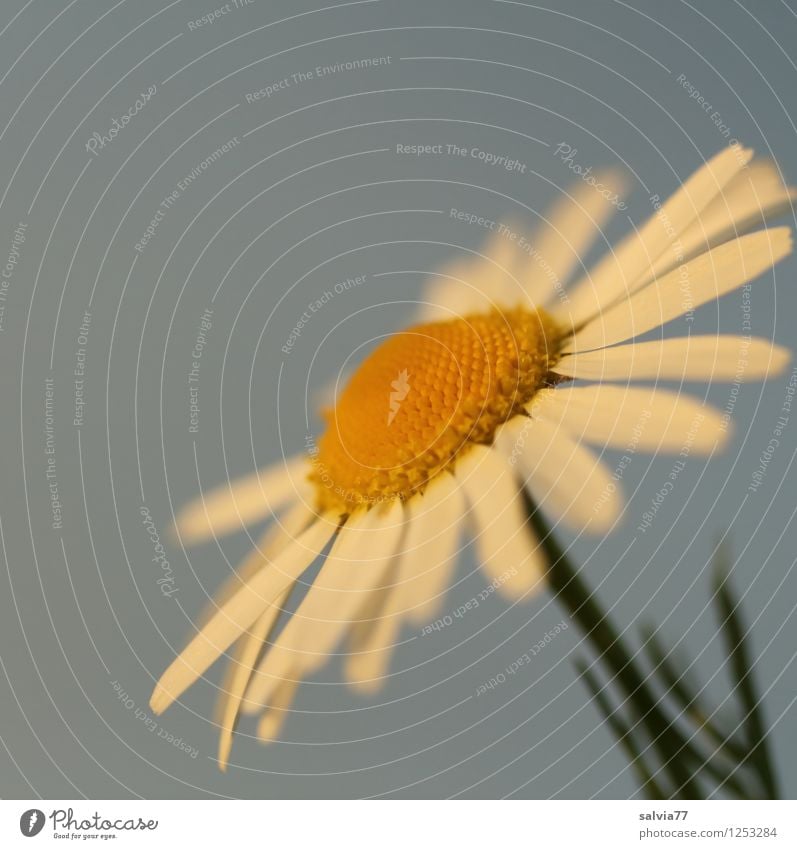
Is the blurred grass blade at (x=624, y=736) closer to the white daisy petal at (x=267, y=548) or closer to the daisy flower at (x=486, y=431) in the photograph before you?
the daisy flower at (x=486, y=431)

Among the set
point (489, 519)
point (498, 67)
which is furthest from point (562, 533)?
point (498, 67)

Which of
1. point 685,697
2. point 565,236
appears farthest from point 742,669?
point 565,236

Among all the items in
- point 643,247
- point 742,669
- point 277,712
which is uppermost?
point 643,247

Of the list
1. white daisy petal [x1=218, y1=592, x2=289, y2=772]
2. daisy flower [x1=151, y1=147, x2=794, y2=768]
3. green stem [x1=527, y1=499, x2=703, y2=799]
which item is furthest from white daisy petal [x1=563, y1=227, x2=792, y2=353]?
white daisy petal [x1=218, y1=592, x2=289, y2=772]

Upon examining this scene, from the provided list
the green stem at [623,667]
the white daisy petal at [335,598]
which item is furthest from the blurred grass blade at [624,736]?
the white daisy petal at [335,598]

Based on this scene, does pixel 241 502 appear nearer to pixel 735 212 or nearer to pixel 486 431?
pixel 486 431
